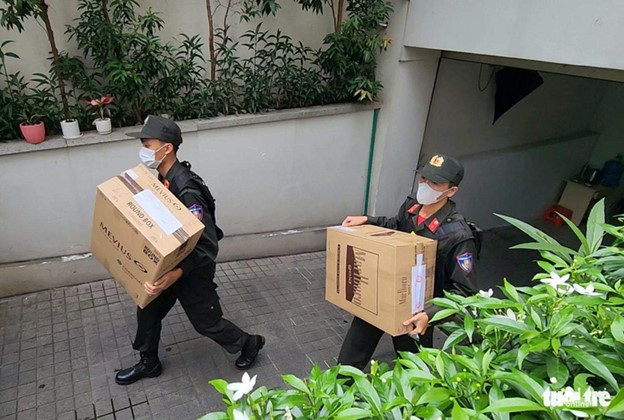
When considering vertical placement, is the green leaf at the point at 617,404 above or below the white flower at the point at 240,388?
above

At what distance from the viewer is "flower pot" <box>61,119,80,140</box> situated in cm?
330

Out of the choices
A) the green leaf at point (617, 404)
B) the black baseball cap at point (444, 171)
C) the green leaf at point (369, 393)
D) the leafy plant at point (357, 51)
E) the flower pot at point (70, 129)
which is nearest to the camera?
the green leaf at point (617, 404)

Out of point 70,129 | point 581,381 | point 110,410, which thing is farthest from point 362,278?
point 70,129

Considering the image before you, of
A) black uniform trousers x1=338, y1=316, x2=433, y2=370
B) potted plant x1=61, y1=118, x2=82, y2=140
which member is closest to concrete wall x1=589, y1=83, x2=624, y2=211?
black uniform trousers x1=338, y1=316, x2=433, y2=370

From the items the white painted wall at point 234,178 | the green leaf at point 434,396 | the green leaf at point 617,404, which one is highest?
the green leaf at point 617,404

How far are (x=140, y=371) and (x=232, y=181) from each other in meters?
1.96

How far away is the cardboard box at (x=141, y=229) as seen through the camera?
200cm

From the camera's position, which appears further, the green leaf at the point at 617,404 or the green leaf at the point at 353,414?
the green leaf at the point at 353,414

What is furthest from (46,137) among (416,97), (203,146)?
(416,97)

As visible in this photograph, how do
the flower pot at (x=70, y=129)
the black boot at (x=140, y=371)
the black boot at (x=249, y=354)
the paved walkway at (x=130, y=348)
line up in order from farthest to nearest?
the flower pot at (x=70, y=129), the black boot at (x=249, y=354), the black boot at (x=140, y=371), the paved walkway at (x=130, y=348)

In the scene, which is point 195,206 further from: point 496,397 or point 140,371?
point 496,397

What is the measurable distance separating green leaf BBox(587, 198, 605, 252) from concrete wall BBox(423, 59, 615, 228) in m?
3.33

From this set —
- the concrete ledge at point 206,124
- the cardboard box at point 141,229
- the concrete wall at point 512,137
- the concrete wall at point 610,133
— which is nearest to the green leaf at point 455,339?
the cardboard box at point 141,229

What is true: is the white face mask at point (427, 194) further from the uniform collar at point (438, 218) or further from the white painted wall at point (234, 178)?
the white painted wall at point (234, 178)
